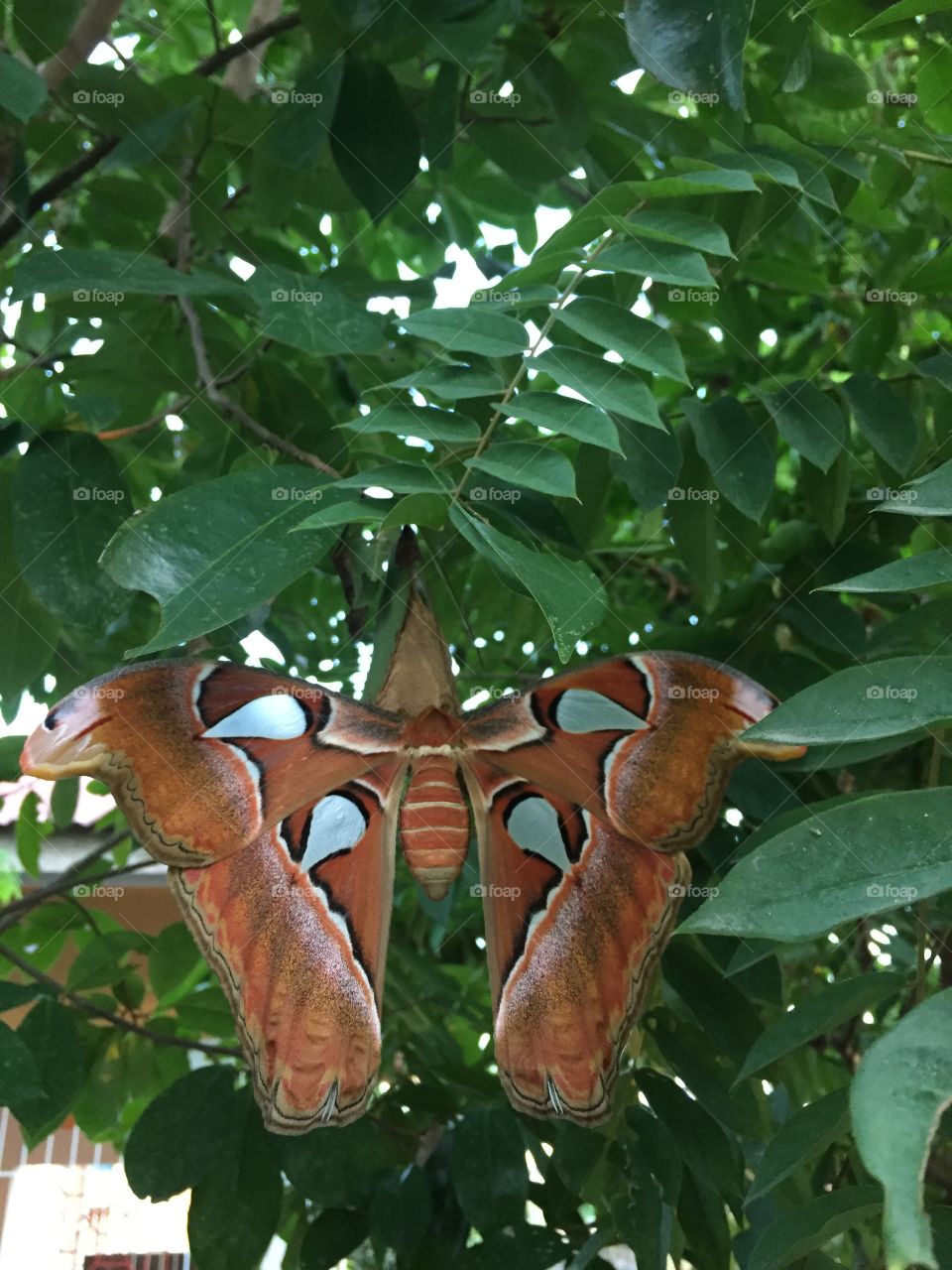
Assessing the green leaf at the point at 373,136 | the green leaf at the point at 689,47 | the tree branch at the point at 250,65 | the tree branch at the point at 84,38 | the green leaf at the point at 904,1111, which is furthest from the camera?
the tree branch at the point at 250,65

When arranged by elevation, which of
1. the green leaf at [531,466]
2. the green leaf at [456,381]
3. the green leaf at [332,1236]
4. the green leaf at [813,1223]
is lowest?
the green leaf at [332,1236]

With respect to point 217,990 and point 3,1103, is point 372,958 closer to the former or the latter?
point 3,1103

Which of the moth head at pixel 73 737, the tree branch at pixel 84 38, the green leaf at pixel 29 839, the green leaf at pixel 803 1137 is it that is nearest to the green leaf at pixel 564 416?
the moth head at pixel 73 737

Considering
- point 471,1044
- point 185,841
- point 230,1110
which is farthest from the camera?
point 471,1044

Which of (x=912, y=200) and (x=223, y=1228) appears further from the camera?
(x=912, y=200)

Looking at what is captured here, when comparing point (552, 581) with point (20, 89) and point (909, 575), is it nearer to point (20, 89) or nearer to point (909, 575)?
point (909, 575)

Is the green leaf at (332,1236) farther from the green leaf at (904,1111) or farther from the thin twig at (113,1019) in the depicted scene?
the green leaf at (904,1111)

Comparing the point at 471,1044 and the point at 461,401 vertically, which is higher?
the point at 461,401

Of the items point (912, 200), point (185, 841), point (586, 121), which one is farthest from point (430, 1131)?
point (912, 200)
